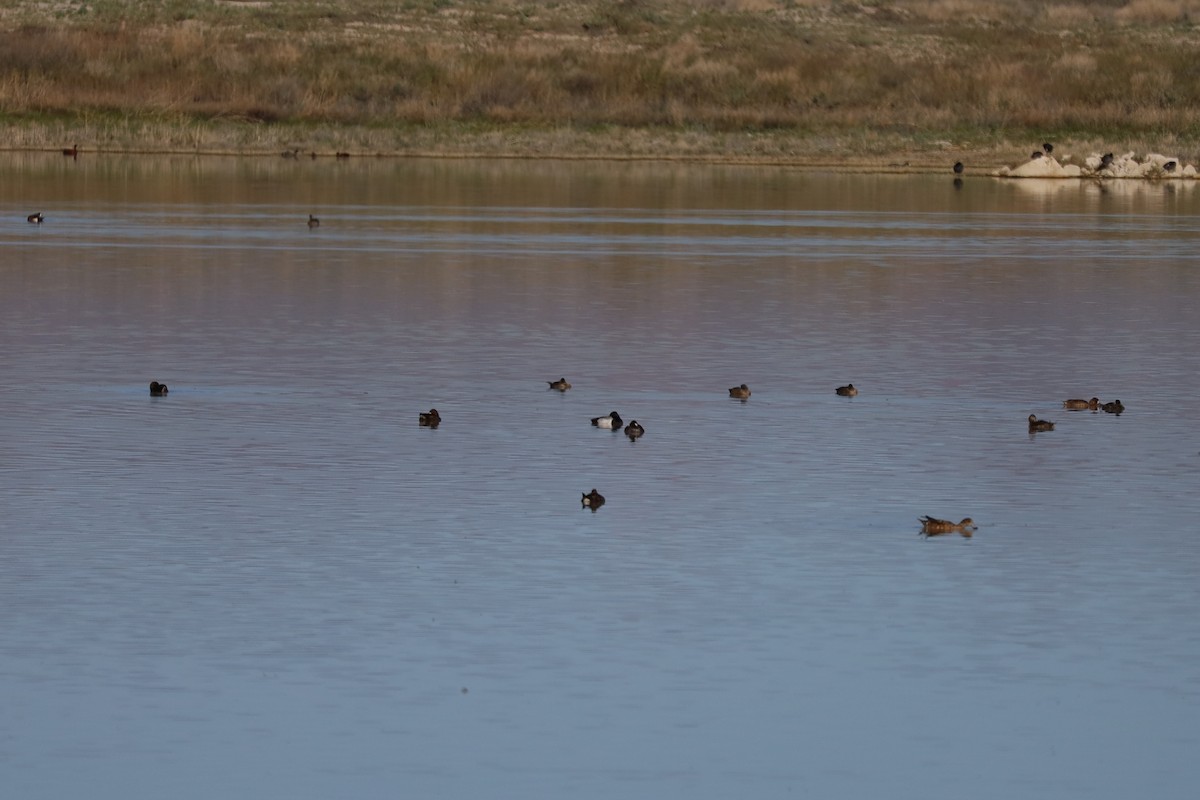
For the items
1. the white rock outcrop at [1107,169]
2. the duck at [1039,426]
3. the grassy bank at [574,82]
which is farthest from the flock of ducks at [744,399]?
the grassy bank at [574,82]

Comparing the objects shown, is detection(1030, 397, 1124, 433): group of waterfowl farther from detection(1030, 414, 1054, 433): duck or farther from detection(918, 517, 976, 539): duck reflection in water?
detection(918, 517, 976, 539): duck reflection in water

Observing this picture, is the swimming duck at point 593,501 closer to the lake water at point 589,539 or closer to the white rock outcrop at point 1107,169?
the lake water at point 589,539

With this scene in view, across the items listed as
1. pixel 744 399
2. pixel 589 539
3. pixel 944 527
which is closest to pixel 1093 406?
pixel 744 399

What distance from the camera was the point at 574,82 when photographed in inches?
2623

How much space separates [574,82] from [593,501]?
2094 inches

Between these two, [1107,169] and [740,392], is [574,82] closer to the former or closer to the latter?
[1107,169]

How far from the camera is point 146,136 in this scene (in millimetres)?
58844

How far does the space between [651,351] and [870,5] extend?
65.2 meters

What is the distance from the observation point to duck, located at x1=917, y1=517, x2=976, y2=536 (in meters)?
13.5

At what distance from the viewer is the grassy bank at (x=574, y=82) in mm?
60312

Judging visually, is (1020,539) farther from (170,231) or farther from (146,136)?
(146,136)

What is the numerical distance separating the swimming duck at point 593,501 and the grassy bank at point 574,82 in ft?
148

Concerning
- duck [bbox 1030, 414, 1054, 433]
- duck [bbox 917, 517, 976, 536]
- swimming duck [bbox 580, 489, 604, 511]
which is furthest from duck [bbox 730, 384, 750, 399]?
duck [bbox 917, 517, 976, 536]

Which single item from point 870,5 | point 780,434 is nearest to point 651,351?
point 780,434
